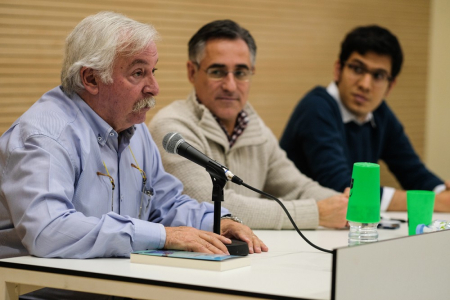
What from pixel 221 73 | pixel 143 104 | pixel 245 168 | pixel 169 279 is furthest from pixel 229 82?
pixel 169 279

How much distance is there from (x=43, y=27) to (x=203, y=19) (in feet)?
3.35

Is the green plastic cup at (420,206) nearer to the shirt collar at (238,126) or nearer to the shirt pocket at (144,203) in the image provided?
the shirt collar at (238,126)

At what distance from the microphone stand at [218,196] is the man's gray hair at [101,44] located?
474mm

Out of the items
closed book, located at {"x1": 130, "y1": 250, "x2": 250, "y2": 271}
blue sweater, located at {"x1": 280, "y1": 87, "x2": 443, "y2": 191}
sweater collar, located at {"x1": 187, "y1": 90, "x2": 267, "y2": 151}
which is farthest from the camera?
blue sweater, located at {"x1": 280, "y1": 87, "x2": 443, "y2": 191}

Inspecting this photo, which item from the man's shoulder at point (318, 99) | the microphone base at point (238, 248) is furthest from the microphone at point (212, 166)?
the man's shoulder at point (318, 99)

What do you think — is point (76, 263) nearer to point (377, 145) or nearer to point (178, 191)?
→ point (178, 191)

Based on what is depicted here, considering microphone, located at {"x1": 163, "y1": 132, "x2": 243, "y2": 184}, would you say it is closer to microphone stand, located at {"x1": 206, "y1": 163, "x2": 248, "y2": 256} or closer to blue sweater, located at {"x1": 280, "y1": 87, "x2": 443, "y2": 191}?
microphone stand, located at {"x1": 206, "y1": 163, "x2": 248, "y2": 256}

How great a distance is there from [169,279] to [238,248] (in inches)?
14.9

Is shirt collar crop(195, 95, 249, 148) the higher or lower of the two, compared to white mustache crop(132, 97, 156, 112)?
lower

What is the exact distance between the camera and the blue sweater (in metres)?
3.30

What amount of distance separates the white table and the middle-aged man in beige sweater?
2.25 feet

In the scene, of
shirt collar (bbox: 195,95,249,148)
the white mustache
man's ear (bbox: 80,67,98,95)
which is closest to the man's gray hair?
man's ear (bbox: 80,67,98,95)

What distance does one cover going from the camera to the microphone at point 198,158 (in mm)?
1823

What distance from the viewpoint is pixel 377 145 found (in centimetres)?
388
